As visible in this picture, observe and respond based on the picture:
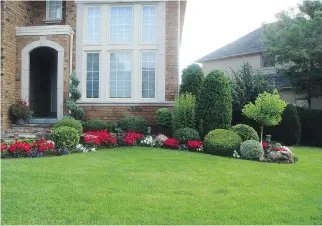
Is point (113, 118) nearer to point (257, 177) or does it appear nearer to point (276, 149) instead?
point (276, 149)

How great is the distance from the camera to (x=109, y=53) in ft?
41.4

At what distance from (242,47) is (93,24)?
15581 mm

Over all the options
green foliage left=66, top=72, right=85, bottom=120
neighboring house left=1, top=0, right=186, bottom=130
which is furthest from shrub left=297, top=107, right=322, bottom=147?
green foliage left=66, top=72, right=85, bottom=120

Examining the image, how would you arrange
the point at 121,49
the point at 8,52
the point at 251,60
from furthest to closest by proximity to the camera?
the point at 251,60 → the point at 121,49 → the point at 8,52

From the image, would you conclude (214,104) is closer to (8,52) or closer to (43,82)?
(8,52)

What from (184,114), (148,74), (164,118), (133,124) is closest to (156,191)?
(184,114)

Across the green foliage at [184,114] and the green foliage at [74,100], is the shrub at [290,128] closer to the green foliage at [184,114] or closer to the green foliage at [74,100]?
the green foliage at [184,114]

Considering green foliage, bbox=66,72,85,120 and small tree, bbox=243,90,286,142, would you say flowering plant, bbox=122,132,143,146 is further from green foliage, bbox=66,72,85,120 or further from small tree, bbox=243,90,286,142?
small tree, bbox=243,90,286,142

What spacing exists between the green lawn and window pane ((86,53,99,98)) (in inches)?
202

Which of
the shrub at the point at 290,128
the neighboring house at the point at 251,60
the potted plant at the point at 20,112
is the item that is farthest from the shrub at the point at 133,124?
the neighboring house at the point at 251,60

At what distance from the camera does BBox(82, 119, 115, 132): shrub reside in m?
11.5

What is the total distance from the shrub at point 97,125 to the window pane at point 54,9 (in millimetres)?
5276

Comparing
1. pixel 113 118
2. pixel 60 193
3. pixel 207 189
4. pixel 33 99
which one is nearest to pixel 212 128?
pixel 113 118

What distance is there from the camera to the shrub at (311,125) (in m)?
14.5
